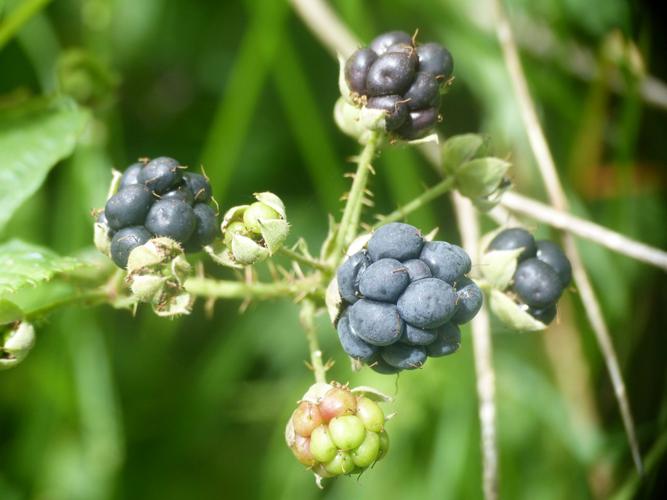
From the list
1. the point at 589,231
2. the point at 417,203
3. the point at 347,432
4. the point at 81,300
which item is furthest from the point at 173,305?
the point at 589,231

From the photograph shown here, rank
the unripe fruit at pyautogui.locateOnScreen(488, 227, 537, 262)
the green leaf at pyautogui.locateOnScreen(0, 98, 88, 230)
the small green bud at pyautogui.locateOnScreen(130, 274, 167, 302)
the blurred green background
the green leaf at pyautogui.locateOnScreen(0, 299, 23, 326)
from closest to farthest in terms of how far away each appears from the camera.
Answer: the small green bud at pyautogui.locateOnScreen(130, 274, 167, 302) < the green leaf at pyautogui.locateOnScreen(0, 299, 23, 326) < the unripe fruit at pyautogui.locateOnScreen(488, 227, 537, 262) < the green leaf at pyautogui.locateOnScreen(0, 98, 88, 230) < the blurred green background

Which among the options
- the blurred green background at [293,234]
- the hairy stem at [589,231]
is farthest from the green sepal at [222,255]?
the blurred green background at [293,234]

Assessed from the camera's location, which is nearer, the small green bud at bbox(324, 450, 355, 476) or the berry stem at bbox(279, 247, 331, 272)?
the small green bud at bbox(324, 450, 355, 476)

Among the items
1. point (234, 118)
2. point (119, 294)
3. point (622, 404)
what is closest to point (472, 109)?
point (234, 118)

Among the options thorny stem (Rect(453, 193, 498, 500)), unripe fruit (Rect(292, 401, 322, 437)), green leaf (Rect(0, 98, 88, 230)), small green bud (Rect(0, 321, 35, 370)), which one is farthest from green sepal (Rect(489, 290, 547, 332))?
green leaf (Rect(0, 98, 88, 230))

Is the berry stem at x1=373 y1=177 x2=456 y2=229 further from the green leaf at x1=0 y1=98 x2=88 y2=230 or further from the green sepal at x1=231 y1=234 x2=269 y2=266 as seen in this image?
the green leaf at x1=0 y1=98 x2=88 y2=230

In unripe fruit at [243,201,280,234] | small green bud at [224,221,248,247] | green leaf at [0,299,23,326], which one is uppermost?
unripe fruit at [243,201,280,234]

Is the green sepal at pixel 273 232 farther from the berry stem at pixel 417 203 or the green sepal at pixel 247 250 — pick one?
the berry stem at pixel 417 203
